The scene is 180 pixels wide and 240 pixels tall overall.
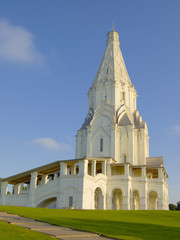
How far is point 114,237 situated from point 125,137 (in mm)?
32658

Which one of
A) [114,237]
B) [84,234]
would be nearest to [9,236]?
[84,234]

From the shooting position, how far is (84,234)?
1205cm

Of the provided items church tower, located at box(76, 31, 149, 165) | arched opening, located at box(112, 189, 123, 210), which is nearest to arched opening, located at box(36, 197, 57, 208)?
arched opening, located at box(112, 189, 123, 210)

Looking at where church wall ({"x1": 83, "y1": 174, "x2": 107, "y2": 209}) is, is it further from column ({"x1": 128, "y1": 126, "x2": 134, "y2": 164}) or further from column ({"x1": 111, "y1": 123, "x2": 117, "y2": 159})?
column ({"x1": 128, "y1": 126, "x2": 134, "y2": 164})

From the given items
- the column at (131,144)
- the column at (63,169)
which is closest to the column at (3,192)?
the column at (63,169)

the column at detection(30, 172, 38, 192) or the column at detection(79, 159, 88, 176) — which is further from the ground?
the column at detection(79, 159, 88, 176)

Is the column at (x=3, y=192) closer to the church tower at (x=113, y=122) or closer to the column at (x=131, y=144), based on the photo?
the church tower at (x=113, y=122)

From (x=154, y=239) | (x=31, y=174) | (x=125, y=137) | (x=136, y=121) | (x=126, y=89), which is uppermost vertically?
(x=126, y=89)

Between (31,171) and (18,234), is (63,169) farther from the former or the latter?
(18,234)

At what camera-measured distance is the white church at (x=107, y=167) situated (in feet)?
117

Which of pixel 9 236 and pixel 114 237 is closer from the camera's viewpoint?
pixel 9 236

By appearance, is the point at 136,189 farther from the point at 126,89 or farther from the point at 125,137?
the point at 126,89

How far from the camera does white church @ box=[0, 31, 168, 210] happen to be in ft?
117

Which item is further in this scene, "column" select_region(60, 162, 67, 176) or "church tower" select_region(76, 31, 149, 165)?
"church tower" select_region(76, 31, 149, 165)
